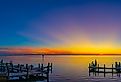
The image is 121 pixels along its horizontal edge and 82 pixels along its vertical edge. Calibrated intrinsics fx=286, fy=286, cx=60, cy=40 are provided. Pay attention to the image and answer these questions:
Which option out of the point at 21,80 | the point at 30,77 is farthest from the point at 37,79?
the point at 21,80

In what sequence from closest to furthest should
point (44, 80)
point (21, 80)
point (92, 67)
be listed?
point (21, 80), point (44, 80), point (92, 67)

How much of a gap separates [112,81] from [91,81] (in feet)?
12.3

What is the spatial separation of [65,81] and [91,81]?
4.69m

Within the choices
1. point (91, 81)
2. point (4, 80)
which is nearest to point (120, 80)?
point (91, 81)

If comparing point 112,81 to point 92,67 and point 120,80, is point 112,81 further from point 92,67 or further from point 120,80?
point 92,67

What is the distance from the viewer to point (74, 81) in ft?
161

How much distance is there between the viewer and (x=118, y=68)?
208ft

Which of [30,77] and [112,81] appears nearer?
[30,77]

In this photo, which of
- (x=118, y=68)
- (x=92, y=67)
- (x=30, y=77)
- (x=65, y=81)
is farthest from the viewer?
(x=92, y=67)

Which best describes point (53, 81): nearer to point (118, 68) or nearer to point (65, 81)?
point (65, 81)

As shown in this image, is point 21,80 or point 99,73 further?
point 99,73

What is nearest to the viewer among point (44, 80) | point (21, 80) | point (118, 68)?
point (21, 80)

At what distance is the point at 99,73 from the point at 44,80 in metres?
23.2

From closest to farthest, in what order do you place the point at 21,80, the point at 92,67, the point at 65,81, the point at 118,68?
the point at 21,80
the point at 65,81
the point at 118,68
the point at 92,67
